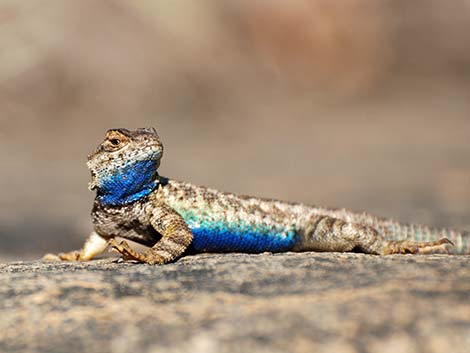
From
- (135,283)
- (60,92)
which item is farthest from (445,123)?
(135,283)

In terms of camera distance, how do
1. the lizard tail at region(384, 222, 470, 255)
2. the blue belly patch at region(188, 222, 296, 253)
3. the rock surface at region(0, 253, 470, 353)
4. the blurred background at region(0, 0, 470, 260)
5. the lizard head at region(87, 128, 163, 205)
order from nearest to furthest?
1. the rock surface at region(0, 253, 470, 353)
2. the lizard head at region(87, 128, 163, 205)
3. the blue belly patch at region(188, 222, 296, 253)
4. the lizard tail at region(384, 222, 470, 255)
5. the blurred background at region(0, 0, 470, 260)

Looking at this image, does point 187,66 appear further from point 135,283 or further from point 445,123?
point 135,283

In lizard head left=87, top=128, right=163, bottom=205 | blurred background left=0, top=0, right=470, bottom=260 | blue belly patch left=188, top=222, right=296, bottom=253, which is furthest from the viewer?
blurred background left=0, top=0, right=470, bottom=260

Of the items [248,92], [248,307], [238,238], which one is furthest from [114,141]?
[248,92]

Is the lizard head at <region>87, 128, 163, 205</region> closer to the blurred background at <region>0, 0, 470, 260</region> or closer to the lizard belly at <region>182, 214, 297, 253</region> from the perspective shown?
the lizard belly at <region>182, 214, 297, 253</region>

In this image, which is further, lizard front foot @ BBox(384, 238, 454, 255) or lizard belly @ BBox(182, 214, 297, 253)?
lizard belly @ BBox(182, 214, 297, 253)

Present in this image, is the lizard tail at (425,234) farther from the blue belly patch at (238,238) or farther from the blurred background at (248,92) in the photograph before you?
the blurred background at (248,92)

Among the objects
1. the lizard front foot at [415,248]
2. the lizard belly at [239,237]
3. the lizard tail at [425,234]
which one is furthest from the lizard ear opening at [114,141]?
the lizard tail at [425,234]

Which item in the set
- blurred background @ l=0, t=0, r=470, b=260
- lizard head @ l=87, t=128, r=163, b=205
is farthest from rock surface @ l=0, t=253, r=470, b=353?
blurred background @ l=0, t=0, r=470, b=260
